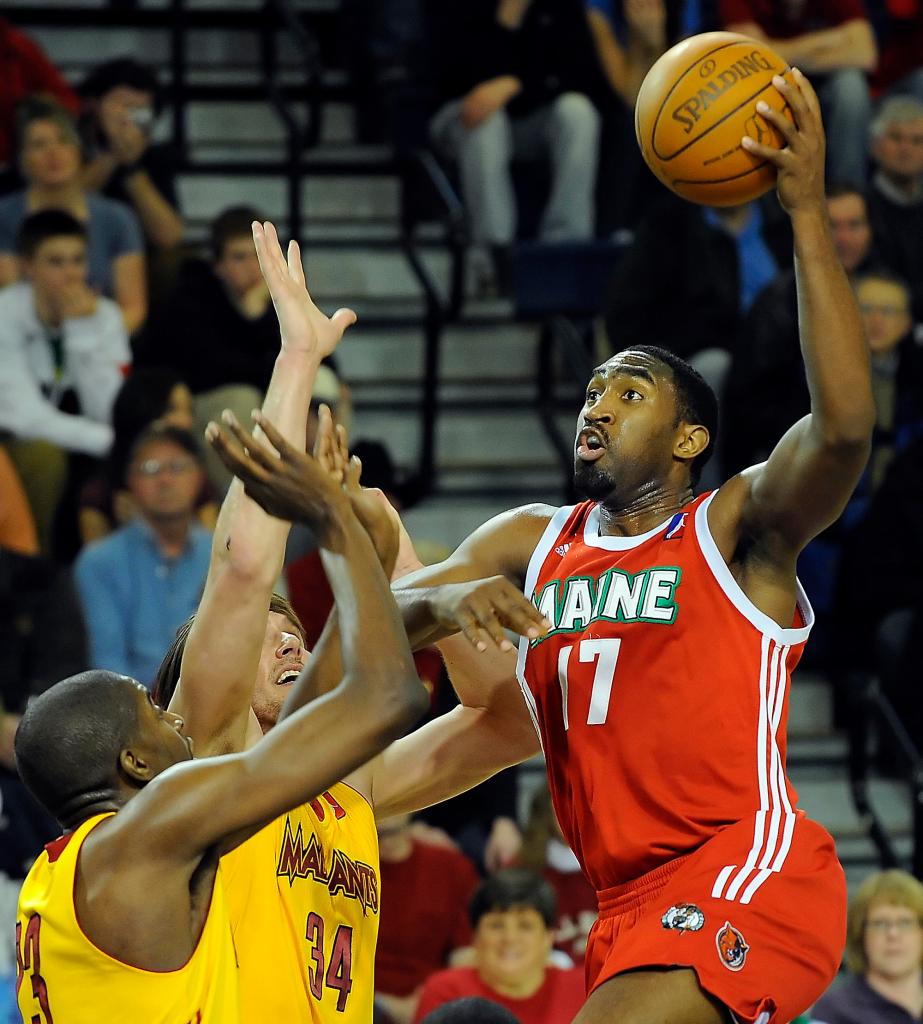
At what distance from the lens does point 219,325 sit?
8.35m

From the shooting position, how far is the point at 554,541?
423 centimetres

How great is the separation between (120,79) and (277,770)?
20.8ft

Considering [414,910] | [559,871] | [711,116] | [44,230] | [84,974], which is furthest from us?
[44,230]

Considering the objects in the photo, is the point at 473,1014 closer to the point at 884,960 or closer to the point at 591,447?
the point at 591,447

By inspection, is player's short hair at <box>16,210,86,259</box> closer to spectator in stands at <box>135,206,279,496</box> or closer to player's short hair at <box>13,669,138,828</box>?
spectator in stands at <box>135,206,279,496</box>

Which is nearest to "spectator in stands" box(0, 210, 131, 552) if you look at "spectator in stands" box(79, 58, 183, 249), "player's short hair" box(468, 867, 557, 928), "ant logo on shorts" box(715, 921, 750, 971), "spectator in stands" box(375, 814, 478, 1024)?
"spectator in stands" box(79, 58, 183, 249)

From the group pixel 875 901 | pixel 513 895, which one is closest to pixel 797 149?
pixel 513 895

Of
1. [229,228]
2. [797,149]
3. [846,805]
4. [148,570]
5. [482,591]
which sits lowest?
[846,805]

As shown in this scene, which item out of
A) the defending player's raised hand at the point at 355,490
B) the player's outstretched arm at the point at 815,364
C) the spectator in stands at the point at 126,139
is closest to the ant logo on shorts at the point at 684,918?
the player's outstretched arm at the point at 815,364

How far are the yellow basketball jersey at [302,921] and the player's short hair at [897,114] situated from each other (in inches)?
257

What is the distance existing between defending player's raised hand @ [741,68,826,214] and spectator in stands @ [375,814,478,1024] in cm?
351

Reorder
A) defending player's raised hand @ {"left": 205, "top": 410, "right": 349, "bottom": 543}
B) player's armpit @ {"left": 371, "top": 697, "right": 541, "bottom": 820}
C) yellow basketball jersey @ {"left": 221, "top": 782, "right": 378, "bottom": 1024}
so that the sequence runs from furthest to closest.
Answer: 1. player's armpit @ {"left": 371, "top": 697, "right": 541, "bottom": 820}
2. yellow basketball jersey @ {"left": 221, "top": 782, "right": 378, "bottom": 1024}
3. defending player's raised hand @ {"left": 205, "top": 410, "right": 349, "bottom": 543}

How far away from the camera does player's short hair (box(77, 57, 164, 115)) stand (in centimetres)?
880

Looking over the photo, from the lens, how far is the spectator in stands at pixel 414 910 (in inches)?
268
